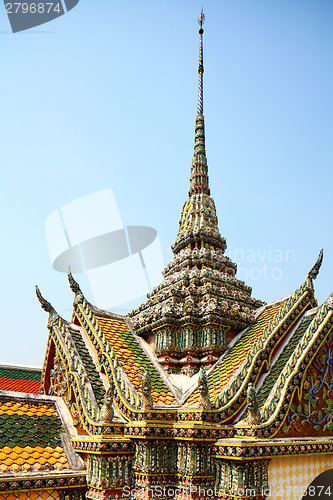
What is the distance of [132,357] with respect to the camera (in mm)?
9562

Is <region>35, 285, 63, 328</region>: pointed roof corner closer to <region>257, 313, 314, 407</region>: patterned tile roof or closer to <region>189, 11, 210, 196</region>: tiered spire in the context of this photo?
<region>257, 313, 314, 407</region>: patterned tile roof

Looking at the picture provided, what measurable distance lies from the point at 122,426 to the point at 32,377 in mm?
10346

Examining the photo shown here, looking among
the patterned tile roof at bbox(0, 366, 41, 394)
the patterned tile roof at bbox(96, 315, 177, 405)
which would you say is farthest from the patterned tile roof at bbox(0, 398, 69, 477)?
the patterned tile roof at bbox(0, 366, 41, 394)

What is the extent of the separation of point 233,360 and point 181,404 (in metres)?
1.59

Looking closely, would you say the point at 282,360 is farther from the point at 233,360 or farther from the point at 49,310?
the point at 49,310

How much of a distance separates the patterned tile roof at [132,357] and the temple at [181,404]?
40 mm

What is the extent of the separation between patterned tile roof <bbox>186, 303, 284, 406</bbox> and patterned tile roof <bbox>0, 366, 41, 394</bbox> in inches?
329

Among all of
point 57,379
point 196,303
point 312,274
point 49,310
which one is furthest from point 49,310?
point 312,274

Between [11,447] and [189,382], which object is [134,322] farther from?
[11,447]

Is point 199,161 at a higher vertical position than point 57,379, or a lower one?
higher

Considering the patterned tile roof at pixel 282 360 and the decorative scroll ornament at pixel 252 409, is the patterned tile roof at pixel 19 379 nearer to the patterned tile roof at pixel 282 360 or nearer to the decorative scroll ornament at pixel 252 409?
the patterned tile roof at pixel 282 360

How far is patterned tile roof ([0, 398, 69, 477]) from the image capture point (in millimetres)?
7297

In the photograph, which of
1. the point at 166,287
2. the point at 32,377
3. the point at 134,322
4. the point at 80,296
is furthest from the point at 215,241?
the point at 32,377

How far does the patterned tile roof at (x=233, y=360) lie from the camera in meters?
8.31
